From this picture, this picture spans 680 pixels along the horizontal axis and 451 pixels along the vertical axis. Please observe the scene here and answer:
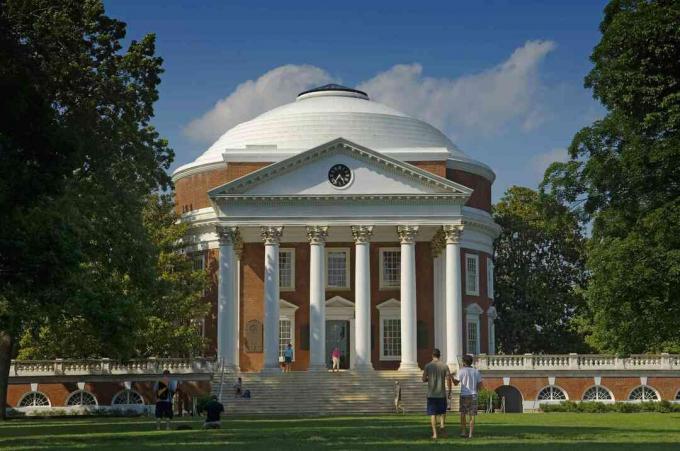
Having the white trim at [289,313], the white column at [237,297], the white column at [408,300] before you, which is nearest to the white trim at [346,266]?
the white trim at [289,313]

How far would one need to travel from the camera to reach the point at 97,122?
38.2m

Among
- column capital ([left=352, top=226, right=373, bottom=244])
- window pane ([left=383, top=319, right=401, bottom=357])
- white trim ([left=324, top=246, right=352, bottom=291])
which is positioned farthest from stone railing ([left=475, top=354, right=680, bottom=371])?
white trim ([left=324, top=246, right=352, bottom=291])

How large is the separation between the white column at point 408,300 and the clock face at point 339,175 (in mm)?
3723

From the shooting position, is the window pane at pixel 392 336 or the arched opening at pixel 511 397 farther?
the window pane at pixel 392 336

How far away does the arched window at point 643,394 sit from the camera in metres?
57.5

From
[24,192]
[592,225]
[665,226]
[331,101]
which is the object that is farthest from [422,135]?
[24,192]

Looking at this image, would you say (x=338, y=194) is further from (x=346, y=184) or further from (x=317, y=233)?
(x=317, y=233)

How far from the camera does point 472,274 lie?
69625 mm

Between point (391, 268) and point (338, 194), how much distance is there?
8.22 meters

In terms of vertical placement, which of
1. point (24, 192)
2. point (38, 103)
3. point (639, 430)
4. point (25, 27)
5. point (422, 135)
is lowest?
point (639, 430)

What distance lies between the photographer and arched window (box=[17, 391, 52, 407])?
187ft

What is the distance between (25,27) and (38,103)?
24.7 ft

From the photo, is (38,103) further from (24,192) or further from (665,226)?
(665,226)

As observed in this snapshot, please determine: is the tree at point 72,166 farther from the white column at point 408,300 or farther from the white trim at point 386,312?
the white trim at point 386,312
